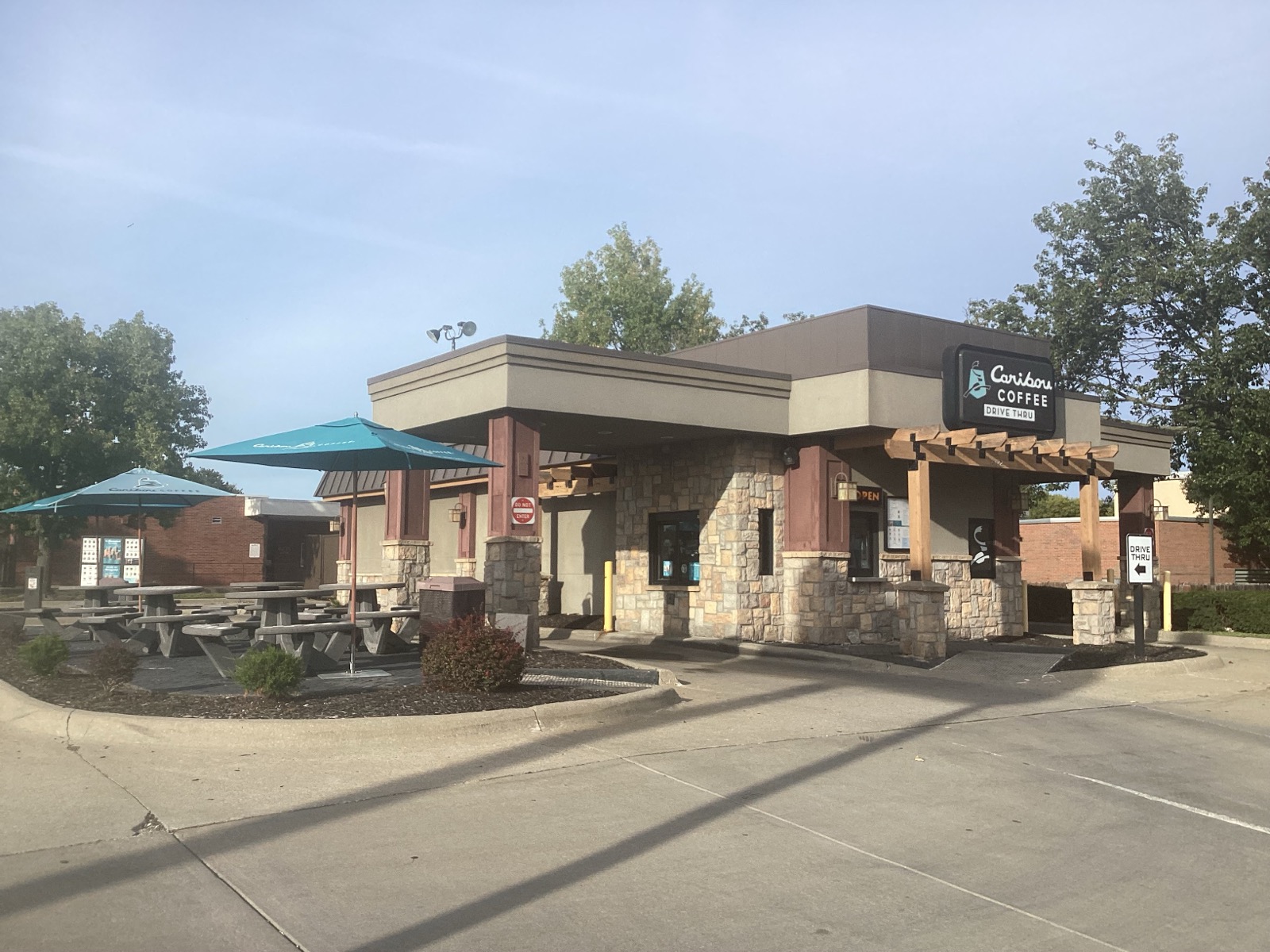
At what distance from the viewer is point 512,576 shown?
14586mm

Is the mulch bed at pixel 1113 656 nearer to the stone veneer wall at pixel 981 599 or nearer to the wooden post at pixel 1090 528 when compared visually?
the wooden post at pixel 1090 528

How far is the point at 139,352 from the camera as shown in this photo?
39.5 metres

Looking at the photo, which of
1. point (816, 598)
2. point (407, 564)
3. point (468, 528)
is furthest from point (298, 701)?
point (468, 528)

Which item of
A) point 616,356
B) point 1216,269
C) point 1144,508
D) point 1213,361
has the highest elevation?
point 1216,269

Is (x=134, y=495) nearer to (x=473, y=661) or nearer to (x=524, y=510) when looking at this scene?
(x=524, y=510)

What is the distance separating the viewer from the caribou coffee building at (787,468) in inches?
605

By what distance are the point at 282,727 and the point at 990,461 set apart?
1248cm

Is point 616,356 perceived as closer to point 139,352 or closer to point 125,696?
point 125,696

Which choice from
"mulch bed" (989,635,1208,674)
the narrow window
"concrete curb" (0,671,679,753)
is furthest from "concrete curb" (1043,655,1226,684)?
"concrete curb" (0,671,679,753)

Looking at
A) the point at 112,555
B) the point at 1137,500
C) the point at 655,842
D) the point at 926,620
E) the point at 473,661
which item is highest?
the point at 1137,500

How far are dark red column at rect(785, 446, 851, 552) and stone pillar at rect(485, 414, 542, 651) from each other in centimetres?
508

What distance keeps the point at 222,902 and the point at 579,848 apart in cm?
189

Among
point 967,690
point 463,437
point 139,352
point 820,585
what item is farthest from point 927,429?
point 139,352

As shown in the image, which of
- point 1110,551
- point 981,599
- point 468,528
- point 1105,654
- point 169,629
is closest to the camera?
point 169,629
